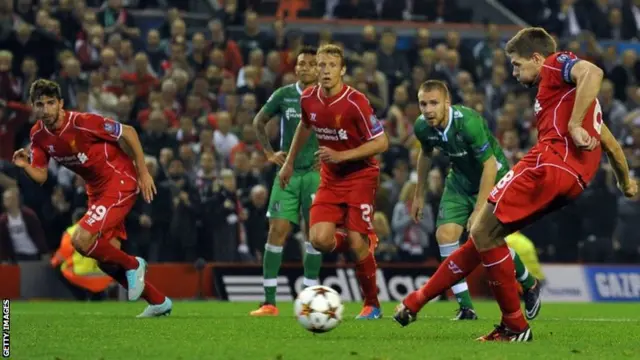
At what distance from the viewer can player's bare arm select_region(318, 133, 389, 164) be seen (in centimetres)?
1249

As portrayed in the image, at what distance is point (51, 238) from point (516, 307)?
11135 mm

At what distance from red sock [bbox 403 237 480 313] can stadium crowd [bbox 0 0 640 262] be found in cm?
938

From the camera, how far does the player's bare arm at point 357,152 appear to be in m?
12.5

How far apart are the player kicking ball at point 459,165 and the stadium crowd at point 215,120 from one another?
6498mm

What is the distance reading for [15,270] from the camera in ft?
63.1

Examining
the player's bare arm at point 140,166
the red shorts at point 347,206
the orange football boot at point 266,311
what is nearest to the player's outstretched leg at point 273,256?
the orange football boot at point 266,311

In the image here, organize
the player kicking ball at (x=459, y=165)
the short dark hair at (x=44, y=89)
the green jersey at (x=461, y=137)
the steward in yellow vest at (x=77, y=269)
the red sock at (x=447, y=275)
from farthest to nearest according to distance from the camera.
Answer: the steward in yellow vest at (x=77, y=269), the short dark hair at (x=44, y=89), the green jersey at (x=461, y=137), the player kicking ball at (x=459, y=165), the red sock at (x=447, y=275)

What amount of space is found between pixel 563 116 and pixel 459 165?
3621mm

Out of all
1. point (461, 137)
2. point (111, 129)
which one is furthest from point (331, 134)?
point (111, 129)

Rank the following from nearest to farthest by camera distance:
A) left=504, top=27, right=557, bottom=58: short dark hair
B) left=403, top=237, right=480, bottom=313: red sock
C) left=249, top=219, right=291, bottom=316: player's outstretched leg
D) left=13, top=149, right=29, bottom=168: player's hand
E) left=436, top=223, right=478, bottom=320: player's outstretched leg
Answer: left=504, top=27, right=557, bottom=58: short dark hair, left=403, top=237, right=480, bottom=313: red sock, left=13, top=149, right=29, bottom=168: player's hand, left=436, top=223, right=478, bottom=320: player's outstretched leg, left=249, top=219, right=291, bottom=316: player's outstretched leg

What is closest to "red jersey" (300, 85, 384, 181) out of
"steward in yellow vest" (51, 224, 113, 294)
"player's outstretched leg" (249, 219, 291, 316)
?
"player's outstretched leg" (249, 219, 291, 316)

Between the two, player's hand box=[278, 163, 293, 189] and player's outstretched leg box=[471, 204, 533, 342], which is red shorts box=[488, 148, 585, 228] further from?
player's hand box=[278, 163, 293, 189]

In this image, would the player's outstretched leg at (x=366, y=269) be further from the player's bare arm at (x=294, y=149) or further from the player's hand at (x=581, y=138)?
the player's hand at (x=581, y=138)

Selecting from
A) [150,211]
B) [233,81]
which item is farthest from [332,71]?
[233,81]
